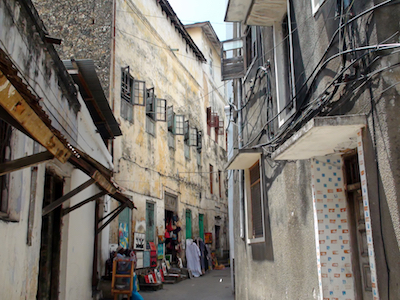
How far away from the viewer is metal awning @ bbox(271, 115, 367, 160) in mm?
3702

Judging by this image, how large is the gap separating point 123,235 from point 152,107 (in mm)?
5100

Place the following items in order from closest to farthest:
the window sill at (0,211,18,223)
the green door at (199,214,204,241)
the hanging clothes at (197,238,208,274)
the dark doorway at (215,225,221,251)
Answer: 1. the window sill at (0,211,18,223)
2. the hanging clothes at (197,238,208,274)
3. the green door at (199,214,204,241)
4. the dark doorway at (215,225,221,251)

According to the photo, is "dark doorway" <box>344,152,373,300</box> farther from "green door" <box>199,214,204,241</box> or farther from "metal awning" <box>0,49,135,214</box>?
"green door" <box>199,214,204,241</box>

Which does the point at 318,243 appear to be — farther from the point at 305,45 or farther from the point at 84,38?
the point at 84,38

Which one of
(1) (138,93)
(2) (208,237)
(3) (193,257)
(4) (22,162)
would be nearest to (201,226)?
(2) (208,237)

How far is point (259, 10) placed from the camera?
6.34 m

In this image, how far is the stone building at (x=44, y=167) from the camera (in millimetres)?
3447

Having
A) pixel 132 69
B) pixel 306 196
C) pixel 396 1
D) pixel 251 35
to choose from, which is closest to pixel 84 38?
pixel 132 69

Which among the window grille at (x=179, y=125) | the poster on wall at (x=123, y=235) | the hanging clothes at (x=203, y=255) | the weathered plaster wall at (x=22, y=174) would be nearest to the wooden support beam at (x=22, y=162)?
the weathered plaster wall at (x=22, y=174)

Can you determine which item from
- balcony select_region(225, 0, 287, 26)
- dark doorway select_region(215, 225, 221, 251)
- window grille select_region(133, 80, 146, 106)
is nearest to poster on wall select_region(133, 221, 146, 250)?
window grille select_region(133, 80, 146, 106)

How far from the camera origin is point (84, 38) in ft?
43.4

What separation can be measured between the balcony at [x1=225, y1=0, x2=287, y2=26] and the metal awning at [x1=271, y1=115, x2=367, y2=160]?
8.38 feet

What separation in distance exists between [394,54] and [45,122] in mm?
2891

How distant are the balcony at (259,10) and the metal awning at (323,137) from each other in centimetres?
255
